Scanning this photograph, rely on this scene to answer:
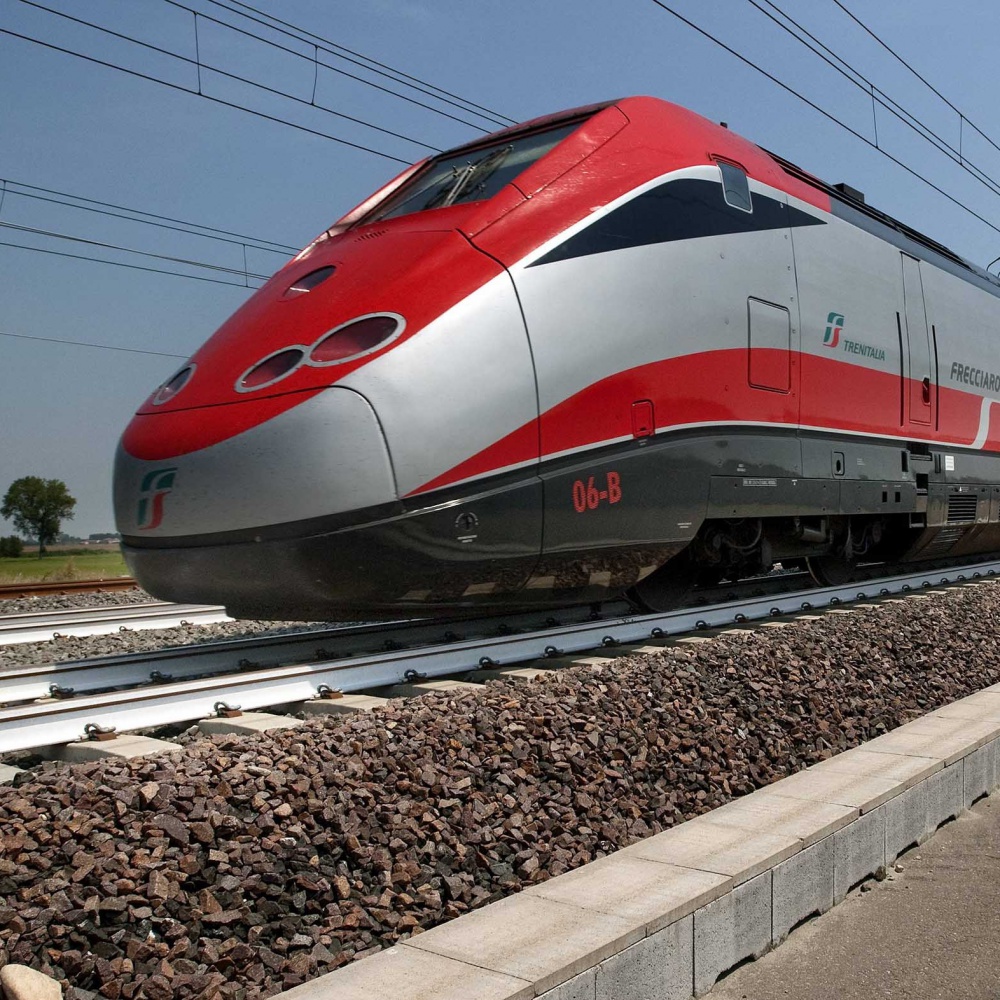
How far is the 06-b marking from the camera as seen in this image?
5.28 metres

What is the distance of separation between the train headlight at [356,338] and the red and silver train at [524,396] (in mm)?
13

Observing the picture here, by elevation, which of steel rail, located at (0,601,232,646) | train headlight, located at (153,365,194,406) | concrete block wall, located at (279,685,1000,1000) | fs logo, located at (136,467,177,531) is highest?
train headlight, located at (153,365,194,406)

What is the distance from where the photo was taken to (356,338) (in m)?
4.82

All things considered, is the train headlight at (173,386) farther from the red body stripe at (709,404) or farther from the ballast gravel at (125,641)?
the ballast gravel at (125,641)

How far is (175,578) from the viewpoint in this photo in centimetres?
497

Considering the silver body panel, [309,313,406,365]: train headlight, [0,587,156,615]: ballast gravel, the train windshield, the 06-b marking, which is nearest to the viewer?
the silver body panel

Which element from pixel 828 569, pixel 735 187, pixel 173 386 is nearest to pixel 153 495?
pixel 173 386

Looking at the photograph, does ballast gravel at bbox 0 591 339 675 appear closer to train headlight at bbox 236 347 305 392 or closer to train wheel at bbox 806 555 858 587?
train headlight at bbox 236 347 305 392

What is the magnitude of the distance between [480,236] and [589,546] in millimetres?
1590

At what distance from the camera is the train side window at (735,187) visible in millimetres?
6430

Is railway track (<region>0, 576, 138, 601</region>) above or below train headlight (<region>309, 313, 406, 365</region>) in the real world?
below

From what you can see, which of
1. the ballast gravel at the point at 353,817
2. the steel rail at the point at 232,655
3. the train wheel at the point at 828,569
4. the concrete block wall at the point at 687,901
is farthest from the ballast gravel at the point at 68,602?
the concrete block wall at the point at 687,901

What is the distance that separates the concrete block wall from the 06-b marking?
1.80 m

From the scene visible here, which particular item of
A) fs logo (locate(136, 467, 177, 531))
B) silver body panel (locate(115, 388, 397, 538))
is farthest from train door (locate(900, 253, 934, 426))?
fs logo (locate(136, 467, 177, 531))
